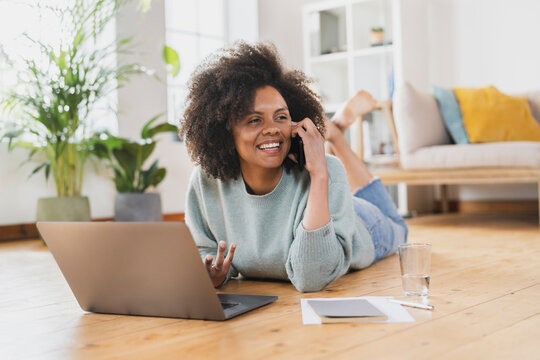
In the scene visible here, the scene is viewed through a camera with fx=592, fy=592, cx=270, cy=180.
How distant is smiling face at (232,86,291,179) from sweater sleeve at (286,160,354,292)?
0.17 m

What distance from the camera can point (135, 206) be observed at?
365cm

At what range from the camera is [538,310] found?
1340 mm

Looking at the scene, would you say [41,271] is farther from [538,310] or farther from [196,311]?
[538,310]

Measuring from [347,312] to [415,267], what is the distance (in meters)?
0.29

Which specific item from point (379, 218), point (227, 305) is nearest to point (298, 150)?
point (227, 305)

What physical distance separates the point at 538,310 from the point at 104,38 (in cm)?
344

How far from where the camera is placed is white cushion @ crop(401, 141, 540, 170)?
3406 millimetres

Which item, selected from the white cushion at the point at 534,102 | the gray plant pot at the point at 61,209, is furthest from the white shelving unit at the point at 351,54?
the gray plant pot at the point at 61,209

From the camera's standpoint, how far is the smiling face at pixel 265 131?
158cm

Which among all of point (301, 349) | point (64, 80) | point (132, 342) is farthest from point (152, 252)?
point (64, 80)

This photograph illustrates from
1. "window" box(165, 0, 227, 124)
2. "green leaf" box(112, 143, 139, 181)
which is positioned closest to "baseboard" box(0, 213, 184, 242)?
"green leaf" box(112, 143, 139, 181)

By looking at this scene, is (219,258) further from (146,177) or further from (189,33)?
(189,33)

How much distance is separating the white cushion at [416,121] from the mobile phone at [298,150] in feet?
7.83

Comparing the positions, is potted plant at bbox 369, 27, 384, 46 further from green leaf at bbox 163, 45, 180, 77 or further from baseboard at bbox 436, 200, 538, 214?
green leaf at bbox 163, 45, 180, 77
